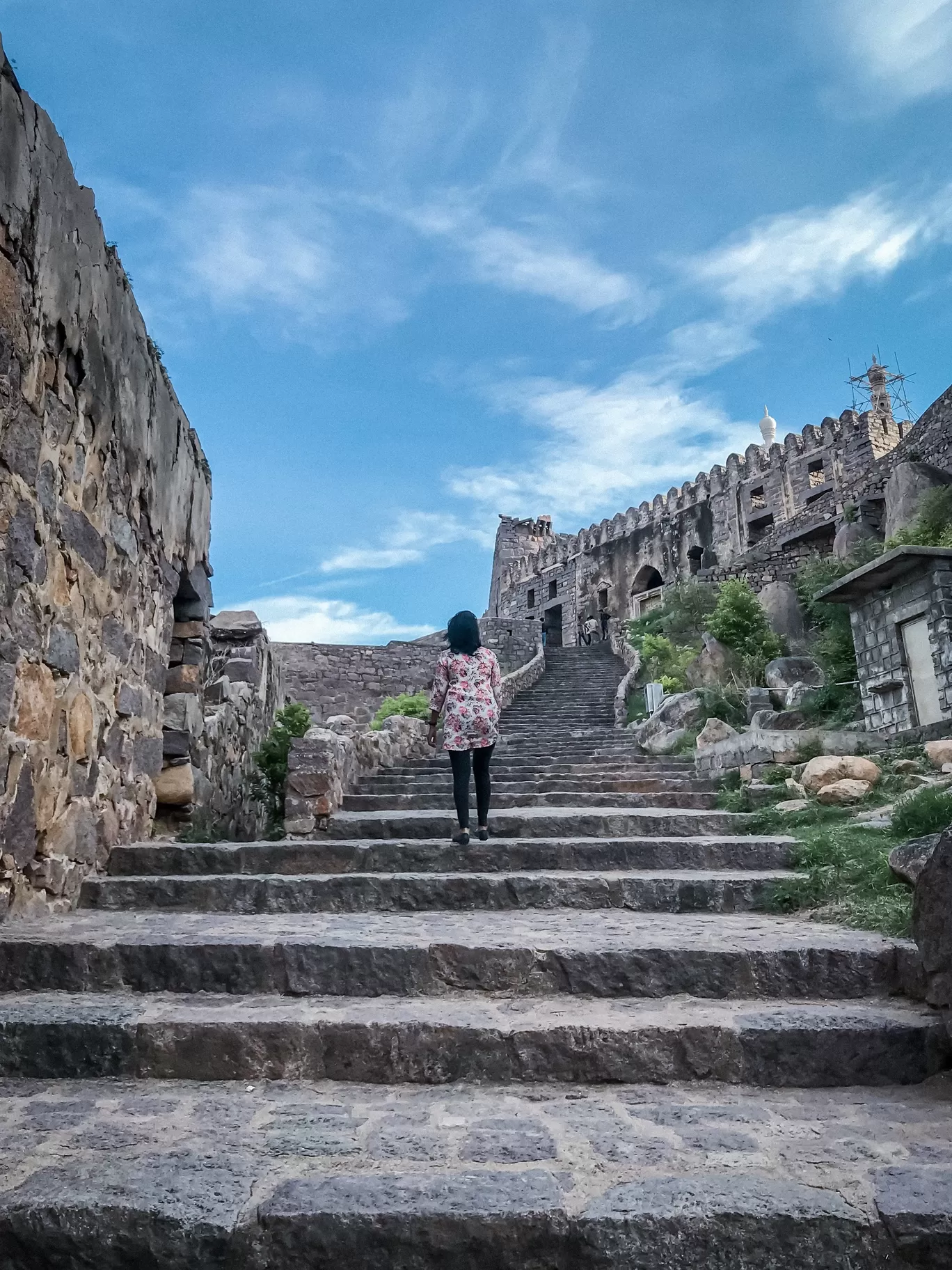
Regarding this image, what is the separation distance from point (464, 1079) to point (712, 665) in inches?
473

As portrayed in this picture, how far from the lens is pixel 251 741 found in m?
7.30

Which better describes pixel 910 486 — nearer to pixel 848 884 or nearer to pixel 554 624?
pixel 848 884

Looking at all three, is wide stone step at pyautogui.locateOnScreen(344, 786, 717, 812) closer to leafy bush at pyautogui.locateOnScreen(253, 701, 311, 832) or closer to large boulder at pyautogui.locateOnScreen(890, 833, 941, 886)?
leafy bush at pyautogui.locateOnScreen(253, 701, 311, 832)

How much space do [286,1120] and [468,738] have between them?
10.3ft

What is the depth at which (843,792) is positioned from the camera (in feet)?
18.9

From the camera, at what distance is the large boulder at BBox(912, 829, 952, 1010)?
2.61 metres

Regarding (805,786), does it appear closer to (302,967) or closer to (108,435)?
(302,967)

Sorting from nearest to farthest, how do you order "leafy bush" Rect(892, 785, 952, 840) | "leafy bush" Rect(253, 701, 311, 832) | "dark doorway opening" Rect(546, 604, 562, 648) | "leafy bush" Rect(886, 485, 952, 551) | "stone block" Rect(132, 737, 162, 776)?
"leafy bush" Rect(892, 785, 952, 840), "stone block" Rect(132, 737, 162, 776), "leafy bush" Rect(253, 701, 311, 832), "leafy bush" Rect(886, 485, 952, 551), "dark doorway opening" Rect(546, 604, 562, 648)

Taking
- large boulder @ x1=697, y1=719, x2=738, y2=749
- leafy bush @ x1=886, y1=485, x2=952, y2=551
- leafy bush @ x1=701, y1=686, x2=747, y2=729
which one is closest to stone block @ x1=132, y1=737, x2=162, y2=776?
large boulder @ x1=697, y1=719, x2=738, y2=749

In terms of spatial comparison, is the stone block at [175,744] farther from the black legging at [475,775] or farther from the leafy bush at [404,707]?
the leafy bush at [404,707]

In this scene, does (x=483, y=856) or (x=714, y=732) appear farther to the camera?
(x=714, y=732)

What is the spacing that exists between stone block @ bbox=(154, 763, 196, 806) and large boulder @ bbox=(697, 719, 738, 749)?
536 cm

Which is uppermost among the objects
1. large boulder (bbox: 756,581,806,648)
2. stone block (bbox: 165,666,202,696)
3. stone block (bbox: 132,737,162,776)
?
large boulder (bbox: 756,581,806,648)

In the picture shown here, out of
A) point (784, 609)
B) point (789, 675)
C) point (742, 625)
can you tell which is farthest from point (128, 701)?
point (784, 609)
